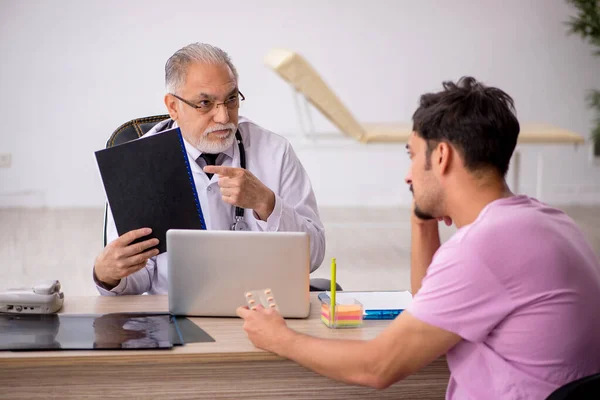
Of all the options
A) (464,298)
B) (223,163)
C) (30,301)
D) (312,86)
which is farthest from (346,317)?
(312,86)

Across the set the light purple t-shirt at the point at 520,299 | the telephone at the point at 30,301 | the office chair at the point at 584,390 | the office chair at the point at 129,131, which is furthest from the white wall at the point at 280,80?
the office chair at the point at 584,390

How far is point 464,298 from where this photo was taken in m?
1.36

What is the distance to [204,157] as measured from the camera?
2.42 meters

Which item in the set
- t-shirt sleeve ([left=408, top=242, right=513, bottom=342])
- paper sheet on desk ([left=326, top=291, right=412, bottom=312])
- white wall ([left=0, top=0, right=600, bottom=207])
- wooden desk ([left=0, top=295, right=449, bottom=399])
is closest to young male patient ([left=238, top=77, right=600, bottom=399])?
t-shirt sleeve ([left=408, top=242, right=513, bottom=342])

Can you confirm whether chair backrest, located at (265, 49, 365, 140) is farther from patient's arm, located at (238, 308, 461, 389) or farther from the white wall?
patient's arm, located at (238, 308, 461, 389)

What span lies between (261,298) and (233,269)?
90 mm

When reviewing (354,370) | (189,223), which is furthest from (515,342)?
(189,223)

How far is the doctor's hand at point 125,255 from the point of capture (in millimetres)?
1972

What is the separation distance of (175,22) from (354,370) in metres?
5.39

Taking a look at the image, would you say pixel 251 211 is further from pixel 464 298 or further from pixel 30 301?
pixel 464 298

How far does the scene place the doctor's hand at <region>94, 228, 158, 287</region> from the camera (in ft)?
6.47

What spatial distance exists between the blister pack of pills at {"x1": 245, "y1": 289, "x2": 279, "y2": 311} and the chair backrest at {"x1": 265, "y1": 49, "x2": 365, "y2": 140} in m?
3.40

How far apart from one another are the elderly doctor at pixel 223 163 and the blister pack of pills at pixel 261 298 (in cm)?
39

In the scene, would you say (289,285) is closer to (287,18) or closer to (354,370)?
(354,370)
